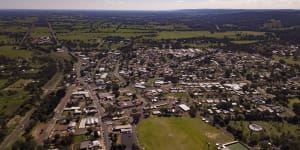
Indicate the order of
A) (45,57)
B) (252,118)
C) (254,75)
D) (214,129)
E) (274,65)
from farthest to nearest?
(45,57)
(274,65)
(254,75)
(252,118)
(214,129)

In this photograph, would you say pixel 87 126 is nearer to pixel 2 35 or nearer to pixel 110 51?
pixel 110 51

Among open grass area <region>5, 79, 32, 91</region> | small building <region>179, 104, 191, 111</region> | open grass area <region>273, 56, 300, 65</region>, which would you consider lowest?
small building <region>179, 104, 191, 111</region>

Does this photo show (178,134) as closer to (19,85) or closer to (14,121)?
(14,121)

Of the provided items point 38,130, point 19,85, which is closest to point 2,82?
point 19,85

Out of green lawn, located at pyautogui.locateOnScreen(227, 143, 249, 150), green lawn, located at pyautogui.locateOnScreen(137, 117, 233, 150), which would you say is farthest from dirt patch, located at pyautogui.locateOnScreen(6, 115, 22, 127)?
green lawn, located at pyautogui.locateOnScreen(227, 143, 249, 150)

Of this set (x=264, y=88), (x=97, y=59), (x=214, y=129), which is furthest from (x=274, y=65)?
(x=97, y=59)

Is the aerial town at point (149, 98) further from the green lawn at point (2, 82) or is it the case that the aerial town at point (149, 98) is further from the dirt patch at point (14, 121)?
the green lawn at point (2, 82)

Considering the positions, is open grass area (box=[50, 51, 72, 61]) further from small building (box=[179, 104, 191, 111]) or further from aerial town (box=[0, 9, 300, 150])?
small building (box=[179, 104, 191, 111])
